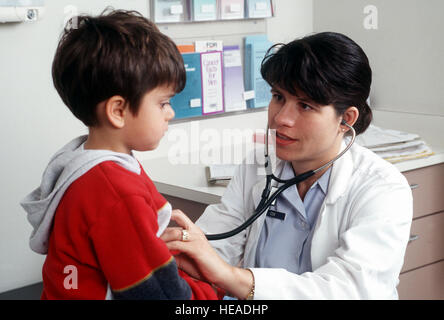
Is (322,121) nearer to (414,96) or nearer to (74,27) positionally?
(74,27)

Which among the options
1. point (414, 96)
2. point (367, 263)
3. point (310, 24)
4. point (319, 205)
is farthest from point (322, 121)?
point (310, 24)

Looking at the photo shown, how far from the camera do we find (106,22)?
3.35 feet

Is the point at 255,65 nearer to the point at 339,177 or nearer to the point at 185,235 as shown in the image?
the point at 339,177

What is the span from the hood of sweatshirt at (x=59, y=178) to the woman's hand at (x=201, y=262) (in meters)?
0.10

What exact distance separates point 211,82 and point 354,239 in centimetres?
128

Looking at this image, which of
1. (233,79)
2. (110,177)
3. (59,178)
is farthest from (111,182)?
(233,79)

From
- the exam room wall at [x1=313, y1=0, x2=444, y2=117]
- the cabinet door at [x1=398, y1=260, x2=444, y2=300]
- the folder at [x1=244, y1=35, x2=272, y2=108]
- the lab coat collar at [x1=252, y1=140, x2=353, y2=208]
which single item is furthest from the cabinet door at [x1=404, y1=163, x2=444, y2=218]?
the folder at [x1=244, y1=35, x2=272, y2=108]

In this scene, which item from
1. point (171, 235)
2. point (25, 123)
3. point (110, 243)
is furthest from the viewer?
point (25, 123)

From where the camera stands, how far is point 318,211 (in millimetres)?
1404

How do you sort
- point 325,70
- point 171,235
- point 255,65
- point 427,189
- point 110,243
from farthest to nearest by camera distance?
1. point 255,65
2. point 427,189
3. point 325,70
4. point 171,235
5. point 110,243

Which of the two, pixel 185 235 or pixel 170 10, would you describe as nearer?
pixel 185 235

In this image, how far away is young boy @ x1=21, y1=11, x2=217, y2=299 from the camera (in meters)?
0.95

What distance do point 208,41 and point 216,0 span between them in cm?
16

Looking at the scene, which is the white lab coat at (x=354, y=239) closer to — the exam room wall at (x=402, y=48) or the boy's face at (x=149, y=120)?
the boy's face at (x=149, y=120)
